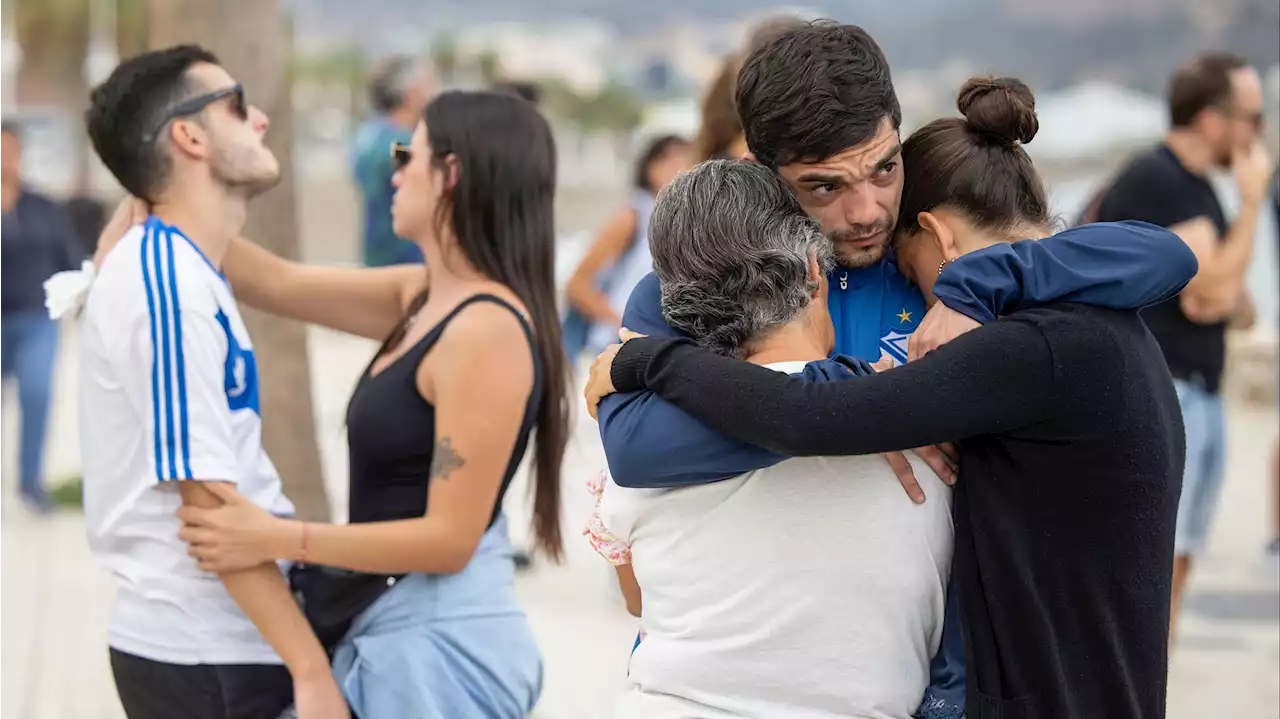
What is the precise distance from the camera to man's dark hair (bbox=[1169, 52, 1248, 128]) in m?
4.60

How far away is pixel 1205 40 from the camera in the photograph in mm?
16922

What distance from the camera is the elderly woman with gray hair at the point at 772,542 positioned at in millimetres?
1742

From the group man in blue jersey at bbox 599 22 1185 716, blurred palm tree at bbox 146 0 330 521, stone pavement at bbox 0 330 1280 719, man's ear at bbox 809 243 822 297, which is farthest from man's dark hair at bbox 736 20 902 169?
blurred palm tree at bbox 146 0 330 521

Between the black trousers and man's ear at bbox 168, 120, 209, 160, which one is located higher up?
man's ear at bbox 168, 120, 209, 160

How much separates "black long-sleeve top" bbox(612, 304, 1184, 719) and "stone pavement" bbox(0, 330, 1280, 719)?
2.13m

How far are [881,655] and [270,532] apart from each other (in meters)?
1.07

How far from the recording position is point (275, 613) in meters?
2.32

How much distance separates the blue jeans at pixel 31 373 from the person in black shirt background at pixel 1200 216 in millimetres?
5318

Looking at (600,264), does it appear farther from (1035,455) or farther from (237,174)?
(1035,455)

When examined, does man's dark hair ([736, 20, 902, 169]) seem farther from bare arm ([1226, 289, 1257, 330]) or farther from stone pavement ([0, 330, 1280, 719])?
bare arm ([1226, 289, 1257, 330])

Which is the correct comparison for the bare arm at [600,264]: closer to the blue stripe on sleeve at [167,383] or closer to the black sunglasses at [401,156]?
the black sunglasses at [401,156]

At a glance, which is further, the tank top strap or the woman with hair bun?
the tank top strap

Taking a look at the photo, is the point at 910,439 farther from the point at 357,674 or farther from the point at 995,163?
the point at 357,674

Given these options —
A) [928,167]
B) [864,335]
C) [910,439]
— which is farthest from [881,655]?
[928,167]
